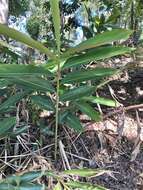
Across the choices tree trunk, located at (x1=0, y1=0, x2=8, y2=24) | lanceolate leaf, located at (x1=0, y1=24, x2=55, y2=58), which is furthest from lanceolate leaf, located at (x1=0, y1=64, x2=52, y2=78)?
tree trunk, located at (x1=0, y1=0, x2=8, y2=24)

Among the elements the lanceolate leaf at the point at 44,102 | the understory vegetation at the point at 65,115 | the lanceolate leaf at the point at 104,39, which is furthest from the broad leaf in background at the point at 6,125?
the lanceolate leaf at the point at 104,39

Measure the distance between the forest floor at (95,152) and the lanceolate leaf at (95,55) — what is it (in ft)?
1.22

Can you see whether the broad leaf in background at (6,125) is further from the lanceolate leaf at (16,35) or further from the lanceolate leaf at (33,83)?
the lanceolate leaf at (16,35)

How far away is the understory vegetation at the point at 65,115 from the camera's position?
0.95 m

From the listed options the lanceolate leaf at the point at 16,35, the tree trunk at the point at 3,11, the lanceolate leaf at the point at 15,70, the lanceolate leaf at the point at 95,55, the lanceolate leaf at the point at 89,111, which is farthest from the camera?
the tree trunk at the point at 3,11

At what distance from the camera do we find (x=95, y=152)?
5.21ft

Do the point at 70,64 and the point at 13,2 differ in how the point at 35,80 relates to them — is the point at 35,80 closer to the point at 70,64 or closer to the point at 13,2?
the point at 70,64

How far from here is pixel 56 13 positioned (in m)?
0.75

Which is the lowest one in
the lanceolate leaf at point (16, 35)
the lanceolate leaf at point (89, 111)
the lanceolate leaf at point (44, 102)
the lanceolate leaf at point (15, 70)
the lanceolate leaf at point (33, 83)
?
the lanceolate leaf at point (89, 111)

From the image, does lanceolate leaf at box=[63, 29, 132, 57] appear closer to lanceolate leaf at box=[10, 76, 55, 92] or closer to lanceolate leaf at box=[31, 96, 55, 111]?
lanceolate leaf at box=[10, 76, 55, 92]

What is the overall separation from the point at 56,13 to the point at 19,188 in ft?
1.57

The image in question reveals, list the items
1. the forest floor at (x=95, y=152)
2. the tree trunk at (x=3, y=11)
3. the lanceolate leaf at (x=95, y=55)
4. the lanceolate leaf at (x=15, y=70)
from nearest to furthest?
the lanceolate leaf at (x=15, y=70), the lanceolate leaf at (x=95, y=55), the forest floor at (x=95, y=152), the tree trunk at (x=3, y=11)

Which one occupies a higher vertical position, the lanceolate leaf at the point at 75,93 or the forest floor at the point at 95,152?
the lanceolate leaf at the point at 75,93

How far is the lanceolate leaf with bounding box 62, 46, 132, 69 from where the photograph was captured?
1066 millimetres
